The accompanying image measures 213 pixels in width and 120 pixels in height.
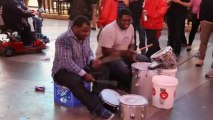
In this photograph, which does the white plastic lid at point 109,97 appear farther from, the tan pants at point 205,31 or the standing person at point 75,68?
the tan pants at point 205,31

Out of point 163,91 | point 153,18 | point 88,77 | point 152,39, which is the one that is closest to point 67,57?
point 88,77

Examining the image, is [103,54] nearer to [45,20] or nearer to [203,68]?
[203,68]

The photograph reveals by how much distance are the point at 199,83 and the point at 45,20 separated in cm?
631

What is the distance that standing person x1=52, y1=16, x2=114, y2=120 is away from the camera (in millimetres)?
3584

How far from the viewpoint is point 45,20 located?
10180 millimetres

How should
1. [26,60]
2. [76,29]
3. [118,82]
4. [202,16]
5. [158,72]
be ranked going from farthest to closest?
[26,60]
[202,16]
[118,82]
[158,72]
[76,29]

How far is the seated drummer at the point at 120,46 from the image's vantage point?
4148mm

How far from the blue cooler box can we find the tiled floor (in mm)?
68

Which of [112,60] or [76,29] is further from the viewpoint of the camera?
[112,60]

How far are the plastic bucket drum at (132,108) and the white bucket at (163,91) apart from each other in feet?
1.35

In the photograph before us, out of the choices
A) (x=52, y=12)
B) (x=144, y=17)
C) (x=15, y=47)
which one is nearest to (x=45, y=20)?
→ (x=52, y=12)

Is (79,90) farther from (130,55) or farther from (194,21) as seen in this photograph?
(194,21)

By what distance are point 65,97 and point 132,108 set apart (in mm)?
891

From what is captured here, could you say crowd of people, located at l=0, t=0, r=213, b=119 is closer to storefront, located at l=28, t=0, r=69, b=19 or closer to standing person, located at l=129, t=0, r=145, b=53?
standing person, located at l=129, t=0, r=145, b=53
